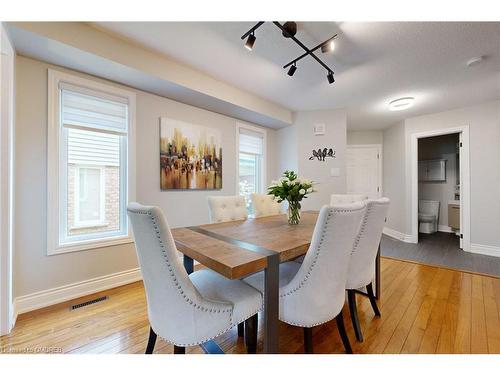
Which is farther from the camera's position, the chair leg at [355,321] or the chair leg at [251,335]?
the chair leg at [355,321]

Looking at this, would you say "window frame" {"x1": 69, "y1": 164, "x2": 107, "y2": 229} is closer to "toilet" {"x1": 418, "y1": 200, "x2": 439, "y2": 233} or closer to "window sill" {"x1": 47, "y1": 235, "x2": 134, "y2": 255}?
"window sill" {"x1": 47, "y1": 235, "x2": 134, "y2": 255}

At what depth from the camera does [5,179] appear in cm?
150

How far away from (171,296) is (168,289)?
0.12 ft

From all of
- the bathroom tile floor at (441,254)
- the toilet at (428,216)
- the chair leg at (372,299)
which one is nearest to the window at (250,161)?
the chair leg at (372,299)

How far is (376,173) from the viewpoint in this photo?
498 cm

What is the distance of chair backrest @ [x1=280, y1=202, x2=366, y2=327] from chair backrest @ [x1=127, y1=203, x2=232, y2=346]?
1.28 ft

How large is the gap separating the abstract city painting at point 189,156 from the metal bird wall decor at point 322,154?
65.0 inches

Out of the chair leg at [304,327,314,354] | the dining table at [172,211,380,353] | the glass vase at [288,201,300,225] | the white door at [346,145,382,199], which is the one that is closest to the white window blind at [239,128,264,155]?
the glass vase at [288,201,300,225]

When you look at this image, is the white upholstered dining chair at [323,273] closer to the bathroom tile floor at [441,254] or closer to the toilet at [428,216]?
the bathroom tile floor at [441,254]

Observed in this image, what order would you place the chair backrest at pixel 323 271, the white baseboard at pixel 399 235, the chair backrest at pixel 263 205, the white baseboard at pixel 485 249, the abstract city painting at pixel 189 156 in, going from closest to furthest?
1. the chair backrest at pixel 323 271
2. the chair backrest at pixel 263 205
3. the abstract city painting at pixel 189 156
4. the white baseboard at pixel 485 249
5. the white baseboard at pixel 399 235

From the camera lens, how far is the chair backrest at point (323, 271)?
107 centimetres

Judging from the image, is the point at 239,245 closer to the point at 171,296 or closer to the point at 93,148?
the point at 171,296

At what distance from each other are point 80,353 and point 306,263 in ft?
5.01

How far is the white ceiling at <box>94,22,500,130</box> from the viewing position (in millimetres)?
1794
